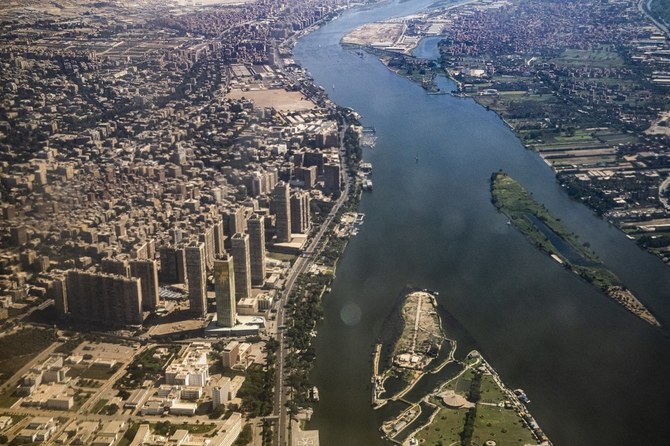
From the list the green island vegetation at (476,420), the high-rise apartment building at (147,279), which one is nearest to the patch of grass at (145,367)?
the high-rise apartment building at (147,279)

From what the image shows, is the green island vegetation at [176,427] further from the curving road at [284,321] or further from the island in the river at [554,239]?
the island in the river at [554,239]

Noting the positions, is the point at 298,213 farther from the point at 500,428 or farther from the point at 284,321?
the point at 500,428

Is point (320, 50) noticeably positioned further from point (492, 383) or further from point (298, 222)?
point (492, 383)

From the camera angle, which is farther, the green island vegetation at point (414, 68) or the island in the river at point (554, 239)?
the green island vegetation at point (414, 68)

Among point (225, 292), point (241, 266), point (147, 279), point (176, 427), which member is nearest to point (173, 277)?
point (147, 279)

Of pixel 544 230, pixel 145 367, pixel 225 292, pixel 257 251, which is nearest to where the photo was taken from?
pixel 145 367

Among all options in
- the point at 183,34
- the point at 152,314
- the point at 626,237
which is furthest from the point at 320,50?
the point at 152,314
